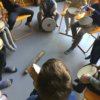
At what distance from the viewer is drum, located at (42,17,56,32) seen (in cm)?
222

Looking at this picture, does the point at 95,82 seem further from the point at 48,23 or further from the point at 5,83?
the point at 48,23

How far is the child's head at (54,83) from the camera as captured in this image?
56 centimetres

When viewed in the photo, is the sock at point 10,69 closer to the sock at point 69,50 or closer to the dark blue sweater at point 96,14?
the sock at point 69,50

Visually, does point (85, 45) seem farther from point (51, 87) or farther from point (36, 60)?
point (51, 87)

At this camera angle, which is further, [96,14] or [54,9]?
[54,9]

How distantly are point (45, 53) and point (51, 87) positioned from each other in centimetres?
142

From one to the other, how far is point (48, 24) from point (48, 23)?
0.03 m

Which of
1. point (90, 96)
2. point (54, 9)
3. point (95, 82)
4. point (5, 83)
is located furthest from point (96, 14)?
point (5, 83)

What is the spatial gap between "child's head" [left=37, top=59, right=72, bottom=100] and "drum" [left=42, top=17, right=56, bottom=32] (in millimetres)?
1755

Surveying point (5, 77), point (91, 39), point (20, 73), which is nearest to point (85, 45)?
point (91, 39)

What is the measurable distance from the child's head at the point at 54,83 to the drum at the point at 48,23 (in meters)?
1.75

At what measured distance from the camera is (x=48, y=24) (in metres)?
2.30

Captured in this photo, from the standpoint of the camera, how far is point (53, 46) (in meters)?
2.12

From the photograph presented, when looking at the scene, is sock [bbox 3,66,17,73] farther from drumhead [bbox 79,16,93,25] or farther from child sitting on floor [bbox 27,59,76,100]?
drumhead [bbox 79,16,93,25]
